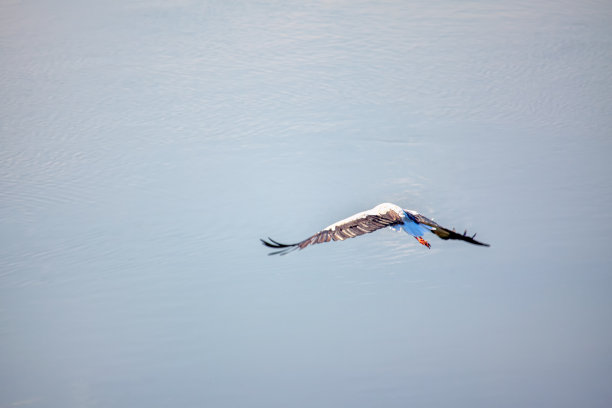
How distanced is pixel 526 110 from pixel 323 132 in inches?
160

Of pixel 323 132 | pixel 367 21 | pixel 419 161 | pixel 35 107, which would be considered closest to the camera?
pixel 419 161

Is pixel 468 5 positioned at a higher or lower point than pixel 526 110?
higher

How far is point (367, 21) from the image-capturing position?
1714 cm

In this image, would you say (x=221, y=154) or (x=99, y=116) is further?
(x=99, y=116)

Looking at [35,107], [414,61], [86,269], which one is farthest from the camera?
[414,61]

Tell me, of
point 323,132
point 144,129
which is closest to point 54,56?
point 144,129

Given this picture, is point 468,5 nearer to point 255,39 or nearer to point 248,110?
point 255,39

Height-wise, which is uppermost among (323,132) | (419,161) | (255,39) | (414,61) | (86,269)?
(255,39)

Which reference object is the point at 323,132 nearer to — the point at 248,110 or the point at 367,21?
the point at 248,110

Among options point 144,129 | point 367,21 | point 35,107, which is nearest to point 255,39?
point 367,21

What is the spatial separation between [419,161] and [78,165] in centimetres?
616

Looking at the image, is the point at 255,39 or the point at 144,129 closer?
the point at 144,129

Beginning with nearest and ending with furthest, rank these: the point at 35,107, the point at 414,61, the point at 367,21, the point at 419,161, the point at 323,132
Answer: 1. the point at 419,161
2. the point at 323,132
3. the point at 35,107
4. the point at 414,61
5. the point at 367,21

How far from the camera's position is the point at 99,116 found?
14297 mm
